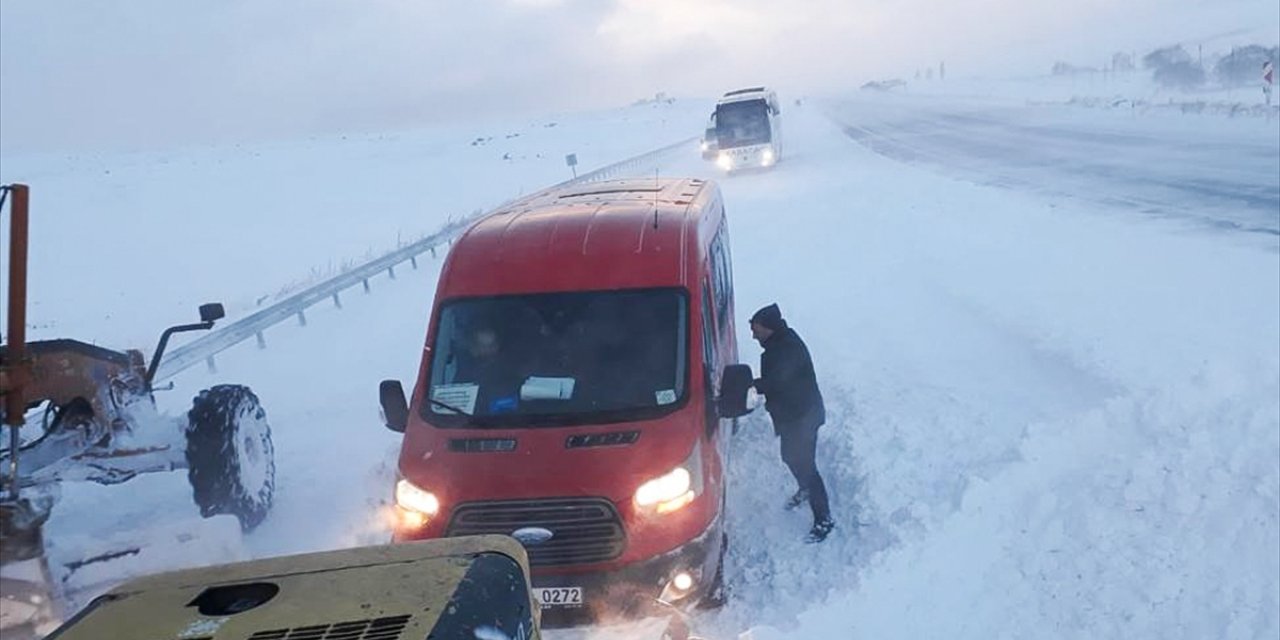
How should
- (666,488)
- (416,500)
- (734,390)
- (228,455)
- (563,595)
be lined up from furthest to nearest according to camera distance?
(228,455) < (734,390) < (416,500) < (666,488) < (563,595)

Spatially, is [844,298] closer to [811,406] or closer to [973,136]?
[811,406]

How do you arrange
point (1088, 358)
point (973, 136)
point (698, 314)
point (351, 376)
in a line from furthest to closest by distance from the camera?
1. point (973, 136)
2. point (351, 376)
3. point (1088, 358)
4. point (698, 314)

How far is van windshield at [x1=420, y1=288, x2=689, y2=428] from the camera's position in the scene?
19.8 ft

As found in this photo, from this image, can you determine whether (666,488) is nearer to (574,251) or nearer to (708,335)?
(708,335)

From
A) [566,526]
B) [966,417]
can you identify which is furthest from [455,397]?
[966,417]

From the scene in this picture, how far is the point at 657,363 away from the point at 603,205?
1718 mm

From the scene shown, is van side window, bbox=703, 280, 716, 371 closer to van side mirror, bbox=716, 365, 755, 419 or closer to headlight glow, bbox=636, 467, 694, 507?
van side mirror, bbox=716, 365, 755, 419

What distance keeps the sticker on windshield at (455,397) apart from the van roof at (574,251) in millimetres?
633

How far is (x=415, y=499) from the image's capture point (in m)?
5.73

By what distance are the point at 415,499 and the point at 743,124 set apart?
29793 mm

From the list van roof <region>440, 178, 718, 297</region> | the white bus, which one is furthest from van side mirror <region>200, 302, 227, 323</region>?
the white bus

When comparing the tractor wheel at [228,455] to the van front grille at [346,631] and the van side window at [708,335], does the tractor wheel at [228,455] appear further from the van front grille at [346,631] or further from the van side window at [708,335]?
the van front grille at [346,631]

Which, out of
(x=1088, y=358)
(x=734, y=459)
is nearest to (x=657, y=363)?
(x=734, y=459)

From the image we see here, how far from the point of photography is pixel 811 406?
6.91 metres
